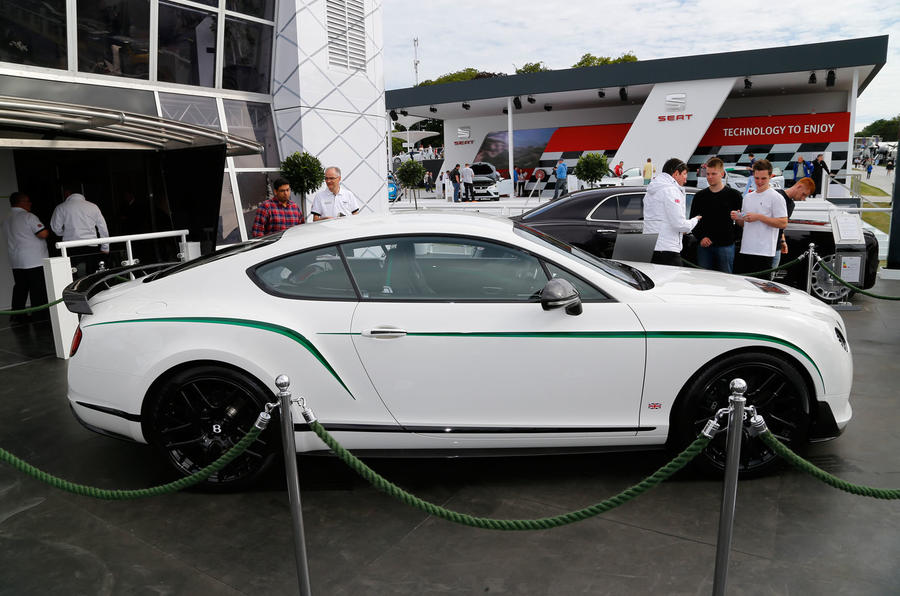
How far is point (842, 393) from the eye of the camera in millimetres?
3594

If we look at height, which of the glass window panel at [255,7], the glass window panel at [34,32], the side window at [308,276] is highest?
the glass window panel at [255,7]

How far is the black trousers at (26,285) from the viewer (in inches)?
328

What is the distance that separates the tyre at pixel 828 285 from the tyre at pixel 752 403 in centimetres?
523

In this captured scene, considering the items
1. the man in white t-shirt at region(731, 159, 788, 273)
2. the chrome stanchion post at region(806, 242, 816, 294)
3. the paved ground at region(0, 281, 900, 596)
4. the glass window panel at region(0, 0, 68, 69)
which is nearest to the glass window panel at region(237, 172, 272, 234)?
the glass window panel at region(0, 0, 68, 69)

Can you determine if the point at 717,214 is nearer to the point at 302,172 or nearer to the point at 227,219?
the point at 302,172

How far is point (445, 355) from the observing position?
11.3ft

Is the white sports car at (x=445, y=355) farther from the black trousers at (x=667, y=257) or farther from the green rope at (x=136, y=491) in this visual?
the black trousers at (x=667, y=257)

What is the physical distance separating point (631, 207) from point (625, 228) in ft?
1.04

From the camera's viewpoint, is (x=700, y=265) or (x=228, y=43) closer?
(x=700, y=265)

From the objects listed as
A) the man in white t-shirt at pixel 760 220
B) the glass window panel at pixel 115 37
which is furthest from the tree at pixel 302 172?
the man in white t-shirt at pixel 760 220

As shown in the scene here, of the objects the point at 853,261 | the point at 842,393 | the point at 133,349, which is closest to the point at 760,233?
the point at 853,261

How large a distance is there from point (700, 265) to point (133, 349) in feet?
18.2

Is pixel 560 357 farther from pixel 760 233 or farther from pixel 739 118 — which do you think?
pixel 739 118

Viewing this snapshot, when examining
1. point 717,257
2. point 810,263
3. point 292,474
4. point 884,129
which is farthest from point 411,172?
point 884,129
